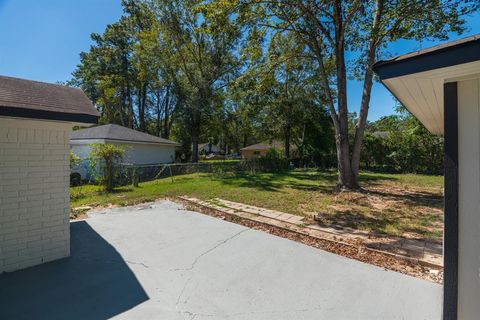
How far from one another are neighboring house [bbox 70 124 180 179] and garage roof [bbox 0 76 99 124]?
31.0 feet

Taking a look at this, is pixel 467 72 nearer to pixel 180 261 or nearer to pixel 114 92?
pixel 180 261

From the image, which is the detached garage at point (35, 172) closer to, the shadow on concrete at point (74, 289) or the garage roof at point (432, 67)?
the shadow on concrete at point (74, 289)

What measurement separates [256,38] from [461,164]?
978 centimetres

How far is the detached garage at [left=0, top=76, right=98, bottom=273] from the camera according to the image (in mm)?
2883

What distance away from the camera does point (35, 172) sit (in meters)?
3.11

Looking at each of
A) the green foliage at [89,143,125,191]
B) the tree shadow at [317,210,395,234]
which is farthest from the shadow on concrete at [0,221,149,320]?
the green foliage at [89,143,125,191]

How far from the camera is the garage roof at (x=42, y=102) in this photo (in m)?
2.59

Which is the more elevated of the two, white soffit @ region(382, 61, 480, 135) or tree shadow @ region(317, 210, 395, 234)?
white soffit @ region(382, 61, 480, 135)

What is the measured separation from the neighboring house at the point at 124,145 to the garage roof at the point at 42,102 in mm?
9436

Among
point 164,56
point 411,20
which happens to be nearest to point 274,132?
point 164,56

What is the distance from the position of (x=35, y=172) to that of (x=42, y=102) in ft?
3.09

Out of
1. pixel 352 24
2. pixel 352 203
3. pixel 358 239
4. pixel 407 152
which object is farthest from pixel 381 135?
pixel 358 239

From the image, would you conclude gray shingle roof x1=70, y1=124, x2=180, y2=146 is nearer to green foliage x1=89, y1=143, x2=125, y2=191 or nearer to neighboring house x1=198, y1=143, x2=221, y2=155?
green foliage x1=89, y1=143, x2=125, y2=191

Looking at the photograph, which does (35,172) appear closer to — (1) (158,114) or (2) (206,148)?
(1) (158,114)
